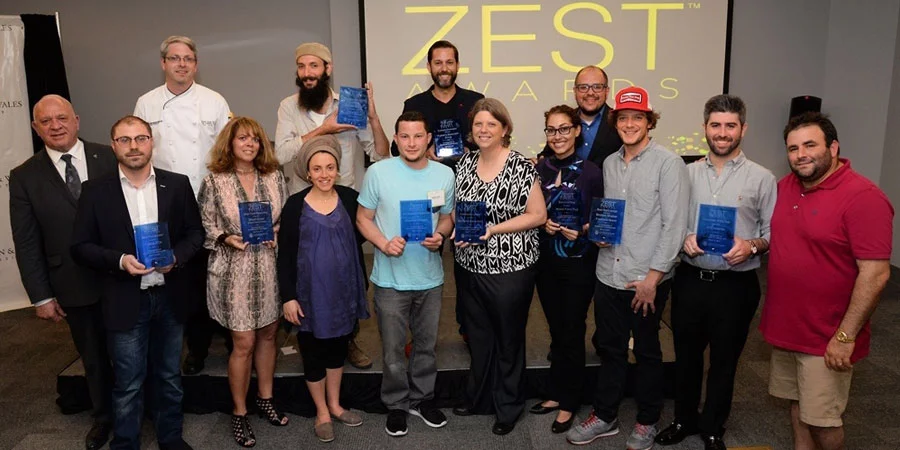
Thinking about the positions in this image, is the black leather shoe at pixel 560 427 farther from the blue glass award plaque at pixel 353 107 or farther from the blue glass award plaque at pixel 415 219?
the blue glass award plaque at pixel 353 107

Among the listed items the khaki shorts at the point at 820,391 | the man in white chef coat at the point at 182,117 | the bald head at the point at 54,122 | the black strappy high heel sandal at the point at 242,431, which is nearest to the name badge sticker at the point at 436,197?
the man in white chef coat at the point at 182,117

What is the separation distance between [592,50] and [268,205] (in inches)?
169

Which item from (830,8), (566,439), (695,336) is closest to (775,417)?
(695,336)

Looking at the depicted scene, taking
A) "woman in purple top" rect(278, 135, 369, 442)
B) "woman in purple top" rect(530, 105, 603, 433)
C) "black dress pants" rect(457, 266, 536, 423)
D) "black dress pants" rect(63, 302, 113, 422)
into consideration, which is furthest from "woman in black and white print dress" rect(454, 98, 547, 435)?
"black dress pants" rect(63, 302, 113, 422)

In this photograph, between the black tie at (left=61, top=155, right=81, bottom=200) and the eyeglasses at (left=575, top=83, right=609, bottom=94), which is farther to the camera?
the eyeglasses at (left=575, top=83, right=609, bottom=94)

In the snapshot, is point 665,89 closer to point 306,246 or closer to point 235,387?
point 306,246

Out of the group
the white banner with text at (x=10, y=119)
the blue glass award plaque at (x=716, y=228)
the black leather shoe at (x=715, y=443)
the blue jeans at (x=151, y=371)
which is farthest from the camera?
the white banner with text at (x=10, y=119)

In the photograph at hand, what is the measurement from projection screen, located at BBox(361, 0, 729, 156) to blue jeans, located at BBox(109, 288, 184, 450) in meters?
3.74

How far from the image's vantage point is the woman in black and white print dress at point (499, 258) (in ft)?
9.35

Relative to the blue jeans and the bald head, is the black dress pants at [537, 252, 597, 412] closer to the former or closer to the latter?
the blue jeans

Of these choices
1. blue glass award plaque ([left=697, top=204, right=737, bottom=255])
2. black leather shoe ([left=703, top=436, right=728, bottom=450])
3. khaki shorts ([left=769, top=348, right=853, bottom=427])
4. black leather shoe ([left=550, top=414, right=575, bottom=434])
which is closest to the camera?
khaki shorts ([left=769, top=348, right=853, bottom=427])

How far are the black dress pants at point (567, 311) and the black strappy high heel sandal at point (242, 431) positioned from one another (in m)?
1.61

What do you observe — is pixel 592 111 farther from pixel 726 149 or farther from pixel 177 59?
pixel 177 59

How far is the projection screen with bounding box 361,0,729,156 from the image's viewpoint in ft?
19.7
